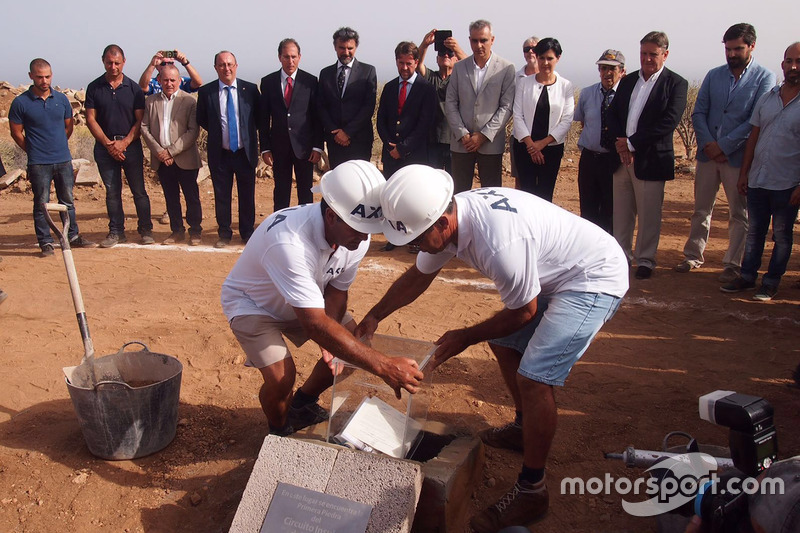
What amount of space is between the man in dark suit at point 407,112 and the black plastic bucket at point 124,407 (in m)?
Answer: 4.29

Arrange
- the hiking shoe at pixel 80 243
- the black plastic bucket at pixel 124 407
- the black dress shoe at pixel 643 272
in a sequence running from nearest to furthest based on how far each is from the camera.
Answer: the black plastic bucket at pixel 124 407 → the black dress shoe at pixel 643 272 → the hiking shoe at pixel 80 243

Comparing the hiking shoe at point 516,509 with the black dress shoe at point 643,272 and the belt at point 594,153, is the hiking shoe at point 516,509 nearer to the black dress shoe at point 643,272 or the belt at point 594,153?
the black dress shoe at point 643,272

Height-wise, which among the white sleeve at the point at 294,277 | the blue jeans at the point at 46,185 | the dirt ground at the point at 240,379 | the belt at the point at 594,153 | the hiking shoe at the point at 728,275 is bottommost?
the dirt ground at the point at 240,379

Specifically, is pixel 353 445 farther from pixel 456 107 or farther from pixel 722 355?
pixel 456 107

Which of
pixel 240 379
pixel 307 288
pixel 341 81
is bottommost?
pixel 240 379

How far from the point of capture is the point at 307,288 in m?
3.41

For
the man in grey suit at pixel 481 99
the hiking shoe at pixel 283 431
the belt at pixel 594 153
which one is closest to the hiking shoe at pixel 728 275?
the belt at pixel 594 153

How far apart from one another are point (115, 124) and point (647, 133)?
6.29m

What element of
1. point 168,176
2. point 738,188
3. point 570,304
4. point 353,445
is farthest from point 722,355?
point 168,176

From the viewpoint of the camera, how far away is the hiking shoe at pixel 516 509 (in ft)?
11.1

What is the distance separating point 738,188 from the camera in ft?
22.1

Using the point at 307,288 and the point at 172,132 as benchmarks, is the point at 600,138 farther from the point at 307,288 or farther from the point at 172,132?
the point at 172,132

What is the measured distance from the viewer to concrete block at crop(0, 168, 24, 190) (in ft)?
38.6

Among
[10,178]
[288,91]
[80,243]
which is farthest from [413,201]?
[10,178]
